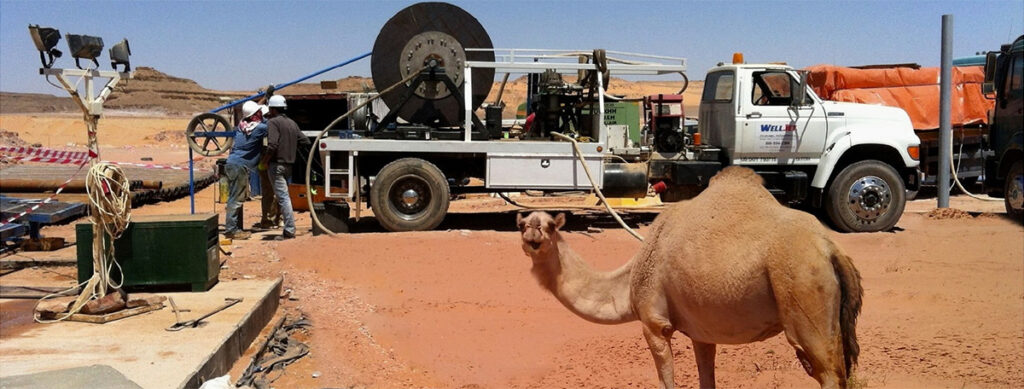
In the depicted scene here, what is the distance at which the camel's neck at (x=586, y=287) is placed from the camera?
5684mm

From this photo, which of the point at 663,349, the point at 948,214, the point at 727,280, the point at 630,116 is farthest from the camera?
the point at 630,116

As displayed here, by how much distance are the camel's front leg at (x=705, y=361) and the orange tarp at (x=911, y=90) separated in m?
14.0

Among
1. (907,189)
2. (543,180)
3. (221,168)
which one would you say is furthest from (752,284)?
(221,168)

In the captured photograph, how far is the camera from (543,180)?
13773 millimetres

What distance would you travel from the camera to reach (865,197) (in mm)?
14125

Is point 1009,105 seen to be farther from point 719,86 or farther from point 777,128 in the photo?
point 719,86

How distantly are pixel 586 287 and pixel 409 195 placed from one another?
8232 mm

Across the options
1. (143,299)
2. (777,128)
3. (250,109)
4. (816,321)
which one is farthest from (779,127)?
(816,321)

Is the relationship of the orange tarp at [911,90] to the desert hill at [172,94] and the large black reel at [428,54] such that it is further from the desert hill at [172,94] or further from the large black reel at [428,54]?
the desert hill at [172,94]

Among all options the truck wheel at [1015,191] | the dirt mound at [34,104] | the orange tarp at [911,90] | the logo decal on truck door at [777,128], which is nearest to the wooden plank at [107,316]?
the logo decal on truck door at [777,128]

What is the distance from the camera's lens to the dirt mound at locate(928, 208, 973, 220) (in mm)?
15453

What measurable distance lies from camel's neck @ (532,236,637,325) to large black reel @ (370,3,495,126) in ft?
28.1

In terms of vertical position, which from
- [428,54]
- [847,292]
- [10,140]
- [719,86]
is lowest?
[847,292]

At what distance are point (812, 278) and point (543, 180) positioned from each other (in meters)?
9.23
